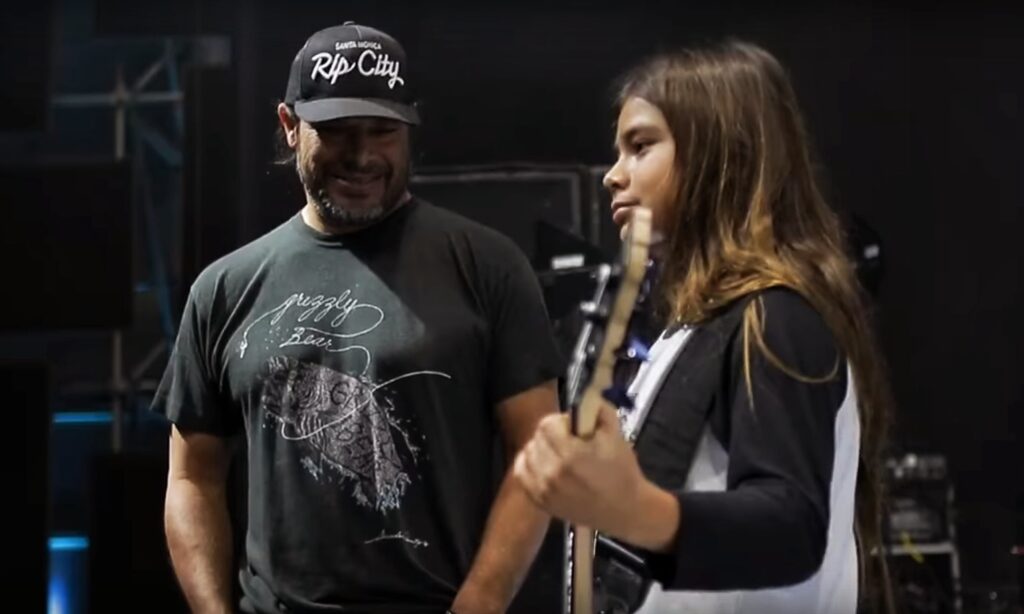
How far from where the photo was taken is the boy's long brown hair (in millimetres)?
1260

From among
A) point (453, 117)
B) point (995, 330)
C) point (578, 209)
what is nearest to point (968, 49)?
point (995, 330)

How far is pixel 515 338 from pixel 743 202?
79 cm

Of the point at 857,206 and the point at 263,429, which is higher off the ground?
the point at 857,206

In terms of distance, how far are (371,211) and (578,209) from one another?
1.56 metres

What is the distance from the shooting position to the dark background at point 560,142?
3455mm

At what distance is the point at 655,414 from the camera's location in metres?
1.26

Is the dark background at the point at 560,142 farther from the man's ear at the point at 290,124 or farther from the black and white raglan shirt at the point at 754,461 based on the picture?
the black and white raglan shirt at the point at 754,461

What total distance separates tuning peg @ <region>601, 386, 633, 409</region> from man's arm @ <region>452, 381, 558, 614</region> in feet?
2.95

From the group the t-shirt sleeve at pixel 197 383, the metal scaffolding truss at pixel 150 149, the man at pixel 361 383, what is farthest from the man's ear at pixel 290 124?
the metal scaffolding truss at pixel 150 149

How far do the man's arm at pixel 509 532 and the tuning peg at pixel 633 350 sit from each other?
891 mm

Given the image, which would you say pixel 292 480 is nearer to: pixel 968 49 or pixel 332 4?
pixel 332 4

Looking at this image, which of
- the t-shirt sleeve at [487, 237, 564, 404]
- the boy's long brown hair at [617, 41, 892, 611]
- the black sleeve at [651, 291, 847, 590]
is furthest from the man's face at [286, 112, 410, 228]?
the black sleeve at [651, 291, 847, 590]

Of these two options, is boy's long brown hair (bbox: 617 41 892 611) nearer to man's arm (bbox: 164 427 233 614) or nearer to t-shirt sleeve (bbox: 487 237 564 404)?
t-shirt sleeve (bbox: 487 237 564 404)

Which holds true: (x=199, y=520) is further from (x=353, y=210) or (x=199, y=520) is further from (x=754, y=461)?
(x=754, y=461)
